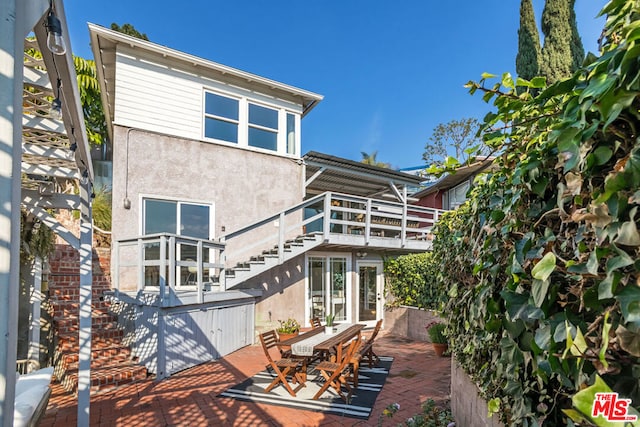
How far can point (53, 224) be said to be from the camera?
440 centimetres

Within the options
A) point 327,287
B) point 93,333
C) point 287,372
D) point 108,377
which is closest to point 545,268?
point 287,372

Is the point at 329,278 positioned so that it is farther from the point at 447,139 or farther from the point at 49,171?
the point at 447,139

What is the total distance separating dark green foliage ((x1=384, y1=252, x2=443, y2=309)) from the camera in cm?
1021

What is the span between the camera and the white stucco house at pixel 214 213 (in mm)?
7625

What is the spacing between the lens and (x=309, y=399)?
219 inches

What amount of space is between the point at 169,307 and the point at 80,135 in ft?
13.7

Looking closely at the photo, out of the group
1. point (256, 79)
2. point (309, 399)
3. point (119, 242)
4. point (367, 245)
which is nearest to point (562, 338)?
point (309, 399)

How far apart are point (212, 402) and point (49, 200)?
369 cm

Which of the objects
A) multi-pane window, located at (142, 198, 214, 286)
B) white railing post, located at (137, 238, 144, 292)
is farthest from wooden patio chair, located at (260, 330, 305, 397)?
multi-pane window, located at (142, 198, 214, 286)

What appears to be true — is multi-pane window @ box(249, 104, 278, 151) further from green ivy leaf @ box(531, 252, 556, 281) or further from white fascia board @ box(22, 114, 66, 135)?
green ivy leaf @ box(531, 252, 556, 281)

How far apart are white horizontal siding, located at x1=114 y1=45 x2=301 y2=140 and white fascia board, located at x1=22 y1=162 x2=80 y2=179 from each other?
4.55m

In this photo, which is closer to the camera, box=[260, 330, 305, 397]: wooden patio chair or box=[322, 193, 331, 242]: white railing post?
A: box=[260, 330, 305, 397]: wooden patio chair

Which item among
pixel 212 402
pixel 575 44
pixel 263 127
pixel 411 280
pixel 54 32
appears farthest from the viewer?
pixel 411 280

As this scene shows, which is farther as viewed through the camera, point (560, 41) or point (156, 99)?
point (560, 41)
